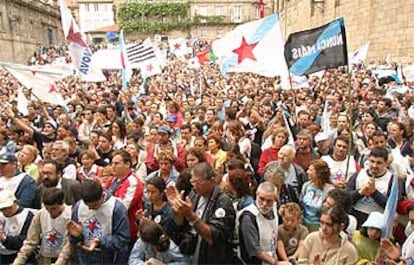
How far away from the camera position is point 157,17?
239 ft

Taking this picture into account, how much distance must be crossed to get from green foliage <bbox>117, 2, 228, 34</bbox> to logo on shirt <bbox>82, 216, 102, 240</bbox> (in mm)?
69389

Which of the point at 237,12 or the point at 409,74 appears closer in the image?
the point at 409,74

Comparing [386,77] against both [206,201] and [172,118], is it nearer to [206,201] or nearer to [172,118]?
[172,118]

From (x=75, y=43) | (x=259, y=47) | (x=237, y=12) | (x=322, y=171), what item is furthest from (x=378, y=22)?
(x=237, y=12)

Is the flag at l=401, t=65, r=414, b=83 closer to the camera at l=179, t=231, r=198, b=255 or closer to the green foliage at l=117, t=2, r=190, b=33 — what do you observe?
the camera at l=179, t=231, r=198, b=255

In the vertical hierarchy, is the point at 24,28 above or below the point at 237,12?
below

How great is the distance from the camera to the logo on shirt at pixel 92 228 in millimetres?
3758

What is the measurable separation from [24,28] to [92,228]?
4335 centimetres

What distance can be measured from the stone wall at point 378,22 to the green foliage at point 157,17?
133 ft

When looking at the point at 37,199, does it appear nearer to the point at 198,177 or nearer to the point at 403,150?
the point at 198,177

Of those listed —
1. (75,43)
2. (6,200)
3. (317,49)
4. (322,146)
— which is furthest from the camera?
(75,43)

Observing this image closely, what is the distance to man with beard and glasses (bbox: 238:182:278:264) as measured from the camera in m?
3.49

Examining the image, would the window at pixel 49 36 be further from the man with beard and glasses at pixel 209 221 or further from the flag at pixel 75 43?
the man with beard and glasses at pixel 209 221

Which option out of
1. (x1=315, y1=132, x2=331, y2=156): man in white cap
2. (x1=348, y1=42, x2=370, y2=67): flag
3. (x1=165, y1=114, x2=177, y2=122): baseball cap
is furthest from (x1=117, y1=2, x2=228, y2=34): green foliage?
(x1=315, y1=132, x2=331, y2=156): man in white cap
